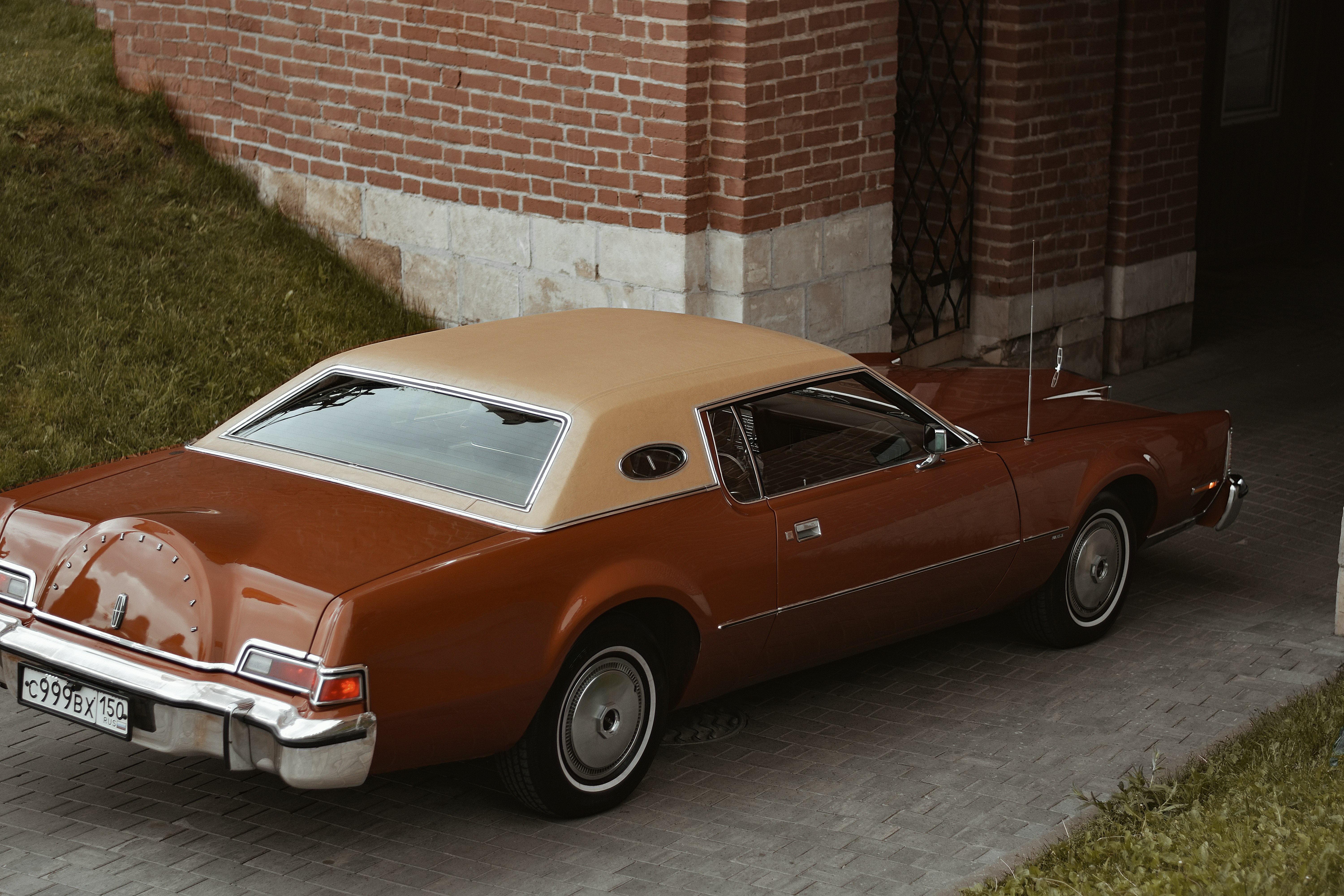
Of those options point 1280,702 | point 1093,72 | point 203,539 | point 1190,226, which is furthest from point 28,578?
point 1190,226

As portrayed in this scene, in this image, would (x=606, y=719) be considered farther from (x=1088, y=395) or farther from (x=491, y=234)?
(x=491, y=234)

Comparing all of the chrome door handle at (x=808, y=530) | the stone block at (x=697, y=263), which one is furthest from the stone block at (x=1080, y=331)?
the chrome door handle at (x=808, y=530)

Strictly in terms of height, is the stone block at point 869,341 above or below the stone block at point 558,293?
below

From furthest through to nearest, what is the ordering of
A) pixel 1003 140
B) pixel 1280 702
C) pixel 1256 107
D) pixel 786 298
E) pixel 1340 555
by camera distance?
pixel 1256 107
pixel 1003 140
pixel 786 298
pixel 1340 555
pixel 1280 702

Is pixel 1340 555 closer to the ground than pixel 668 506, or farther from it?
closer to the ground

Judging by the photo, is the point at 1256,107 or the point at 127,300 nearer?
the point at 127,300

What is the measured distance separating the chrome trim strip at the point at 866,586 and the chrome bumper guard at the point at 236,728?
1455mm

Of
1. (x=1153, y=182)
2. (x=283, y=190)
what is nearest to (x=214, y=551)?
(x=283, y=190)

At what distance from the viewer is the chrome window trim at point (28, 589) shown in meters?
5.26

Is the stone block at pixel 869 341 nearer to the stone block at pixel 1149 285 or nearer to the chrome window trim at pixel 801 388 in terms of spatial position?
the stone block at pixel 1149 285

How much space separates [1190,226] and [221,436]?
8080 millimetres

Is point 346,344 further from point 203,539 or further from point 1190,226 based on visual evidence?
point 1190,226

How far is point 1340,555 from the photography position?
7.24 metres

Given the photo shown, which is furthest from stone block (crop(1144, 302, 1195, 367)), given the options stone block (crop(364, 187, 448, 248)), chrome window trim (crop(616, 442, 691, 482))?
chrome window trim (crop(616, 442, 691, 482))
